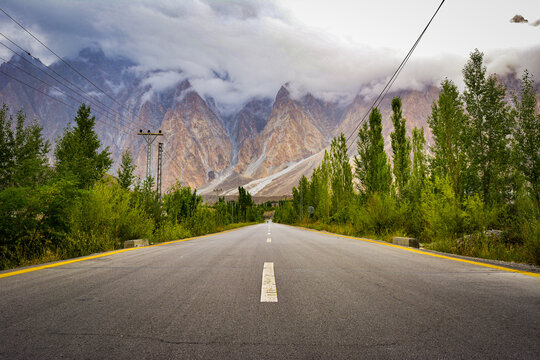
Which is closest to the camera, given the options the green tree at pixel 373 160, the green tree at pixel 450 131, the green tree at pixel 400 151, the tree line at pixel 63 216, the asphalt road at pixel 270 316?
the asphalt road at pixel 270 316

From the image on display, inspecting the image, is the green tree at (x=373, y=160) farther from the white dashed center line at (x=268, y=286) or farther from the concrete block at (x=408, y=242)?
the white dashed center line at (x=268, y=286)

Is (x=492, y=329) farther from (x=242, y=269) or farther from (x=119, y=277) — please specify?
(x=119, y=277)

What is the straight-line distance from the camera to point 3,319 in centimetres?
249

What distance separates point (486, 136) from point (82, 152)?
1401 inches

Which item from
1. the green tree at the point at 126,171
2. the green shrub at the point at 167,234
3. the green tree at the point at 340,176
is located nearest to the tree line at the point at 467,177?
the green tree at the point at 340,176

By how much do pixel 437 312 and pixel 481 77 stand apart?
25527mm

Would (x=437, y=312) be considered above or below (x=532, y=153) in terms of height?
below

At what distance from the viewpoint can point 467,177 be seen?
68.1 feet

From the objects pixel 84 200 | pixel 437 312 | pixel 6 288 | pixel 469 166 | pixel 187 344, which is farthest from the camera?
pixel 469 166

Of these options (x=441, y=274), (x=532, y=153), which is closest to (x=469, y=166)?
(x=532, y=153)

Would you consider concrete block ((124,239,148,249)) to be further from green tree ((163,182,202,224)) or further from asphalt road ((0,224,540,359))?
green tree ((163,182,202,224))

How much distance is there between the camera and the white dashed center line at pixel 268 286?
3.15 metres

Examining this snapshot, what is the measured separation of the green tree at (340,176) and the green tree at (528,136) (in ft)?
60.7

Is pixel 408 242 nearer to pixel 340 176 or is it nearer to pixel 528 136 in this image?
pixel 528 136
